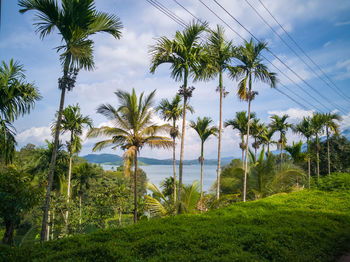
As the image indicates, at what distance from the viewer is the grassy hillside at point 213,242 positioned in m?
3.94

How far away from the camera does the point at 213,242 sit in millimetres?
4613

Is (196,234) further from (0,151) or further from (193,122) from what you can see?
(193,122)

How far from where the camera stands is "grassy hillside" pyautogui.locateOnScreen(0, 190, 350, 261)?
3936 mm

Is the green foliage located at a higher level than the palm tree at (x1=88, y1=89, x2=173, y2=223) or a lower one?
lower

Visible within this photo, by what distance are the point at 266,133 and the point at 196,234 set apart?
2214 cm

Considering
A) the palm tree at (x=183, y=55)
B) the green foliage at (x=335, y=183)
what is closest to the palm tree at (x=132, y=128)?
the palm tree at (x=183, y=55)

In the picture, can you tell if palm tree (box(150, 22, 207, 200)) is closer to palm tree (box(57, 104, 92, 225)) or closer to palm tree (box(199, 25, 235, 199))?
palm tree (box(199, 25, 235, 199))

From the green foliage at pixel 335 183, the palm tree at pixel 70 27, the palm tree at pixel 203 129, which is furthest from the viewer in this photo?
the palm tree at pixel 203 129

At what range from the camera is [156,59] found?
35.4ft

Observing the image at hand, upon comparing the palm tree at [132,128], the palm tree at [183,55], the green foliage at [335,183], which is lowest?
the green foliage at [335,183]

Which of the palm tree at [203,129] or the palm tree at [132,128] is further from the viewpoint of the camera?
the palm tree at [203,129]

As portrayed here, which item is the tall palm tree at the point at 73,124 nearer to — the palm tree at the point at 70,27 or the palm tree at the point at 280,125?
the palm tree at the point at 70,27

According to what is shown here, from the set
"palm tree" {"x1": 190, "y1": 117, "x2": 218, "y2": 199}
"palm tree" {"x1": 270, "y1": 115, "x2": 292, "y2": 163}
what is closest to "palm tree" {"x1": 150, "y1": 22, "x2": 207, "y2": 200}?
"palm tree" {"x1": 190, "y1": 117, "x2": 218, "y2": 199}

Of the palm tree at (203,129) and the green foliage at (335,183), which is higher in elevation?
the palm tree at (203,129)
